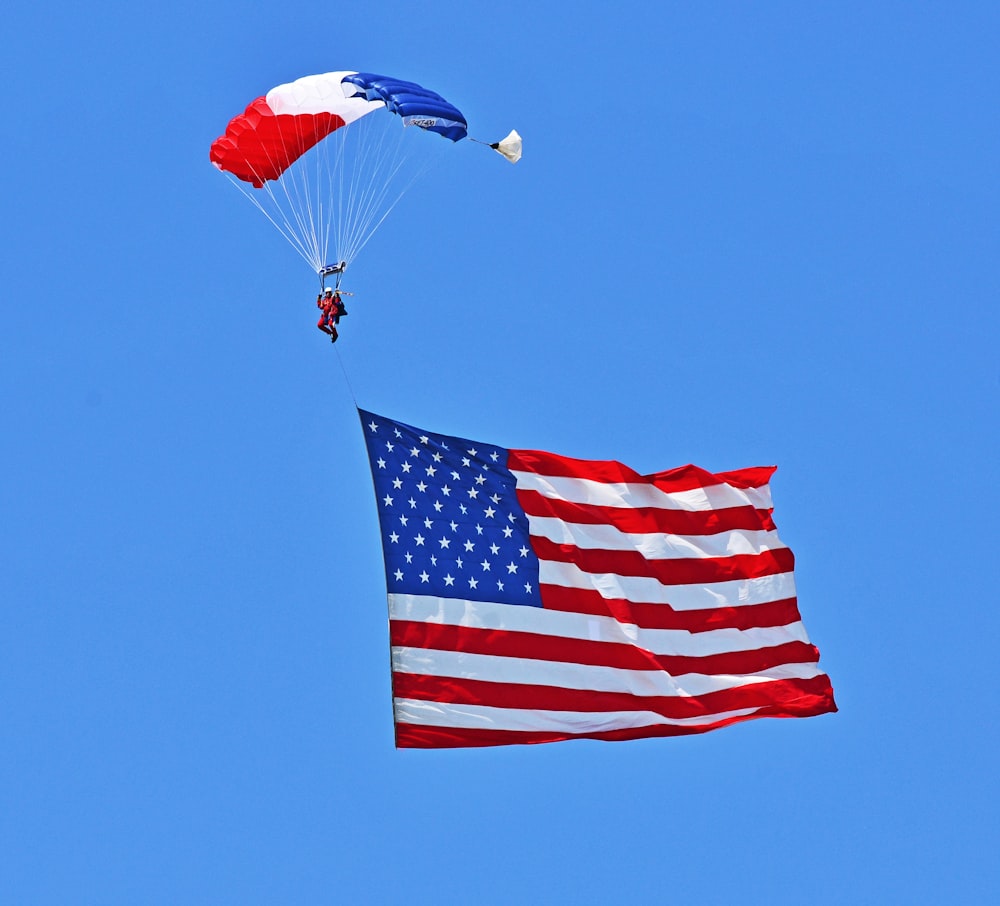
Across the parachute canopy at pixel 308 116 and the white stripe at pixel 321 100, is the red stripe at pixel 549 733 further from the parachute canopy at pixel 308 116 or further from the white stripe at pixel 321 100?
the white stripe at pixel 321 100

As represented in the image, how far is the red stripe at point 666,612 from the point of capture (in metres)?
28.9

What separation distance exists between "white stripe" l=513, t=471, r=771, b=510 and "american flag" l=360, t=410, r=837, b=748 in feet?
0.08

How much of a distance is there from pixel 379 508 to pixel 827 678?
732 cm

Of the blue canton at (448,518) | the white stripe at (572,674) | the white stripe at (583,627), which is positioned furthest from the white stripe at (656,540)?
the white stripe at (572,674)

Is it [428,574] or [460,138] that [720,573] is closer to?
[428,574]

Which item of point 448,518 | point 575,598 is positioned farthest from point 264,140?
point 575,598

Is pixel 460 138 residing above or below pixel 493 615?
above

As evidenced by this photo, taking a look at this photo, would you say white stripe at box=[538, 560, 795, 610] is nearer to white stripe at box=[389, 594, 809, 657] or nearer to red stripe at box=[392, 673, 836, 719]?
white stripe at box=[389, 594, 809, 657]

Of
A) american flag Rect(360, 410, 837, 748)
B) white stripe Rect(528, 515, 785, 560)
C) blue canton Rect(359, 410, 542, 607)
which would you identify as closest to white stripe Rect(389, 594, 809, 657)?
american flag Rect(360, 410, 837, 748)

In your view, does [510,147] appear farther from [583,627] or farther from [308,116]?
[583,627]

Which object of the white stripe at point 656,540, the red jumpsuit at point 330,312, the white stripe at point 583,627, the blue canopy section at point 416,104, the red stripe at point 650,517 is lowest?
the white stripe at point 583,627

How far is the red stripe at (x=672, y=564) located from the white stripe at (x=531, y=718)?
2060mm

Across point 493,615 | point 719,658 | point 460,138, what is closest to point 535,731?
point 493,615

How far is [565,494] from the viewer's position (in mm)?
29922
